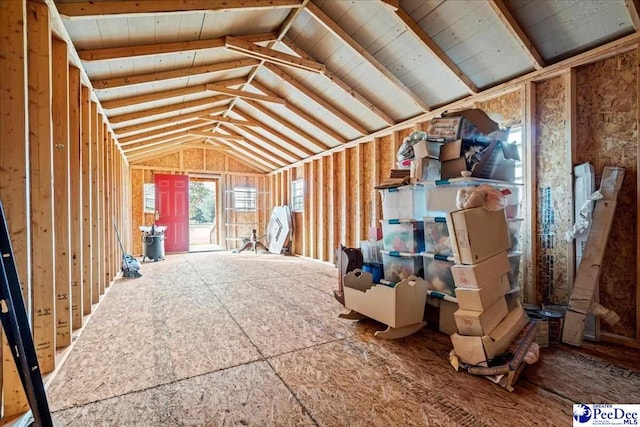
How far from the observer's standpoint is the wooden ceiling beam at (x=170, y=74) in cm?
341

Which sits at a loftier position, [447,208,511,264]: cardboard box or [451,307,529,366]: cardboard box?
[447,208,511,264]: cardboard box

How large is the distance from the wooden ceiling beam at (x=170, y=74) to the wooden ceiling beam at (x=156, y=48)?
0.60 meters

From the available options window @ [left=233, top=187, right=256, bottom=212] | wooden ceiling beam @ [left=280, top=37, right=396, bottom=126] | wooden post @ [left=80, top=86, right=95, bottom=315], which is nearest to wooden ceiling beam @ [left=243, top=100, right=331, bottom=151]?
wooden ceiling beam @ [left=280, top=37, right=396, bottom=126]

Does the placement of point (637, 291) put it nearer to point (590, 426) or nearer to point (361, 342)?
point (590, 426)

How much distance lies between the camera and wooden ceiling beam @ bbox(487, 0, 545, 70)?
252cm

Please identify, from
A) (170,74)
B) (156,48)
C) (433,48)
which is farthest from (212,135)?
(433,48)

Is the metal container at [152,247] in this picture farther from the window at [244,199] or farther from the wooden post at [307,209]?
the wooden post at [307,209]

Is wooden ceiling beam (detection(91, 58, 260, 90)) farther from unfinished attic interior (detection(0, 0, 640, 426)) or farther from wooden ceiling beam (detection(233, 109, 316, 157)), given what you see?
wooden ceiling beam (detection(233, 109, 316, 157))

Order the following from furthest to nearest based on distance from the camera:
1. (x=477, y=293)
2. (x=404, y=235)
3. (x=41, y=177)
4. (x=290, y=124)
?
(x=290, y=124) → (x=404, y=235) → (x=477, y=293) → (x=41, y=177)

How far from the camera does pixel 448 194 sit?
8.14 feet

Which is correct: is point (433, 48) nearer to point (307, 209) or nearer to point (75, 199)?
point (75, 199)

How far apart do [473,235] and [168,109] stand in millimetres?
5082

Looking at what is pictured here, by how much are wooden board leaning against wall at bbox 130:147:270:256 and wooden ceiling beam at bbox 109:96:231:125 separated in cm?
330

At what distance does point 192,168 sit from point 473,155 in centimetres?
789
